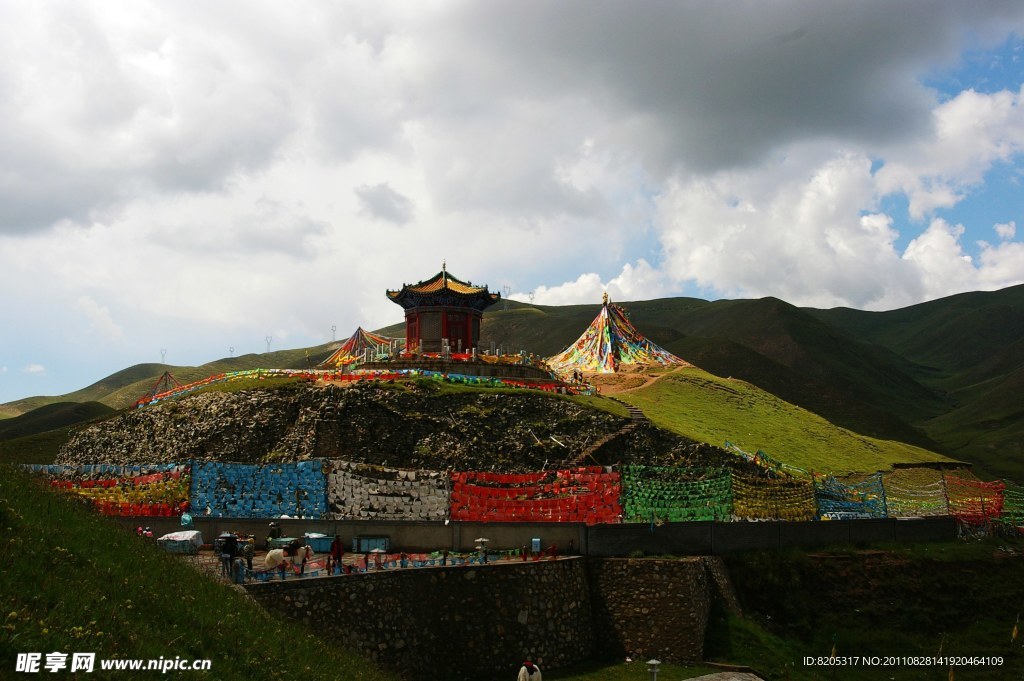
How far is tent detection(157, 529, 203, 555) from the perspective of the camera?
21.6 meters

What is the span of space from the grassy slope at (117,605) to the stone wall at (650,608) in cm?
868

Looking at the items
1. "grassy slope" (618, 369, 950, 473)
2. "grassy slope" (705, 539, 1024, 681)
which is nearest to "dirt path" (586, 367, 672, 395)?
"grassy slope" (618, 369, 950, 473)

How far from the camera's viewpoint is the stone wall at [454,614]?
17844 mm

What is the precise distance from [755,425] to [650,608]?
131 feet

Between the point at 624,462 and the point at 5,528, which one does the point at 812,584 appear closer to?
the point at 624,462

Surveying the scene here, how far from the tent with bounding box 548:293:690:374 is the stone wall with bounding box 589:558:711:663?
49069 mm

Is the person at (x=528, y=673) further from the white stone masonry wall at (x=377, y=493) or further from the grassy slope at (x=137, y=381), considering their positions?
the grassy slope at (x=137, y=381)

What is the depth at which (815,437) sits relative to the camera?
6050 cm

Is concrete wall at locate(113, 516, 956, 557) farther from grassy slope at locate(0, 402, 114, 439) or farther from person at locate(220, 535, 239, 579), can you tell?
grassy slope at locate(0, 402, 114, 439)

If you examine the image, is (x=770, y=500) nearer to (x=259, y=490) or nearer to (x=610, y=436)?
(x=610, y=436)

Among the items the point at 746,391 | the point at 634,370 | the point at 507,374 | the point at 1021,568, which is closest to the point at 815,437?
the point at 746,391

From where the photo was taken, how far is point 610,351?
245 ft

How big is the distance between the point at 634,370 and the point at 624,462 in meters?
30.6

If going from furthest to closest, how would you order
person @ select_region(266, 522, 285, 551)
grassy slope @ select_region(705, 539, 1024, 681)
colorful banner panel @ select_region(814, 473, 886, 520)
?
colorful banner panel @ select_region(814, 473, 886, 520)
person @ select_region(266, 522, 285, 551)
grassy slope @ select_region(705, 539, 1024, 681)
